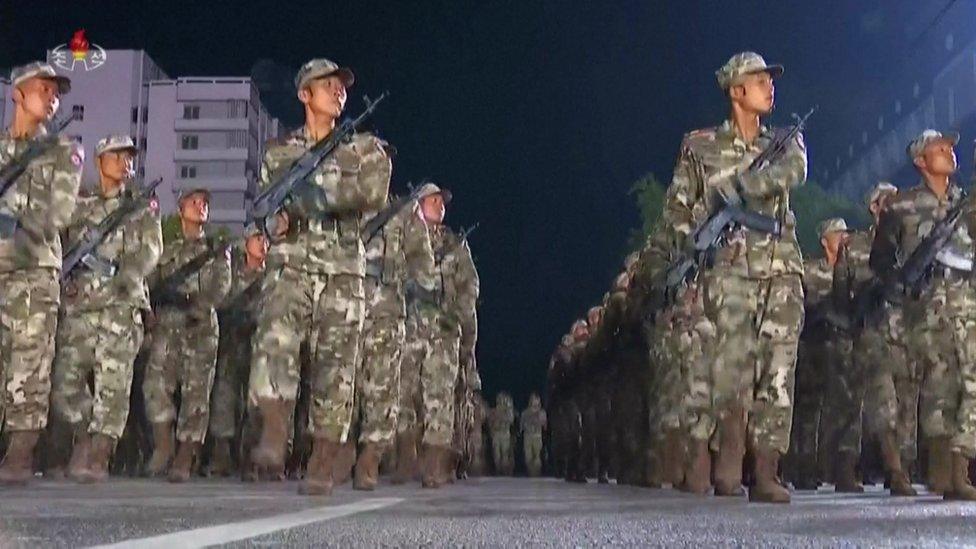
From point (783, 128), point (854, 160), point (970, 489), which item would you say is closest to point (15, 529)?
point (783, 128)

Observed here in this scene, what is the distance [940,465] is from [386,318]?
3.74m

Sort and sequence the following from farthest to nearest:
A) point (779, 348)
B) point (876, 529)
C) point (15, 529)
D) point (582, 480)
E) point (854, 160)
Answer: point (854, 160)
point (582, 480)
point (779, 348)
point (876, 529)
point (15, 529)

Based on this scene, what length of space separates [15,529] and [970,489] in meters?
5.52

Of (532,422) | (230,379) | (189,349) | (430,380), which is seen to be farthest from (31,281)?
(532,422)

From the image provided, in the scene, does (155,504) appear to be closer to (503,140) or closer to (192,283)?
(192,283)

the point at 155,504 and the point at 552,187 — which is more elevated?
the point at 552,187

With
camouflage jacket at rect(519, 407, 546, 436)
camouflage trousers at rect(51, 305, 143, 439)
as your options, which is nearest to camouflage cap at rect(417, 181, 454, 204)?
camouflage trousers at rect(51, 305, 143, 439)

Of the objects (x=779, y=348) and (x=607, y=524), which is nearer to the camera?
(x=607, y=524)

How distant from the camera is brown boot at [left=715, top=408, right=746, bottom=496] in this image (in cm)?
668

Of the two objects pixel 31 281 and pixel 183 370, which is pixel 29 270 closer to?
pixel 31 281

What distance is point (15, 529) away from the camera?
3664mm

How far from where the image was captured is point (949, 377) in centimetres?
749

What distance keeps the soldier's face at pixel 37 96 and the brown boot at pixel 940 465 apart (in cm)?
584

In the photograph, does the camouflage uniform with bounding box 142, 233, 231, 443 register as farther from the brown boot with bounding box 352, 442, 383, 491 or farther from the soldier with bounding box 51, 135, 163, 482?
the brown boot with bounding box 352, 442, 383, 491
